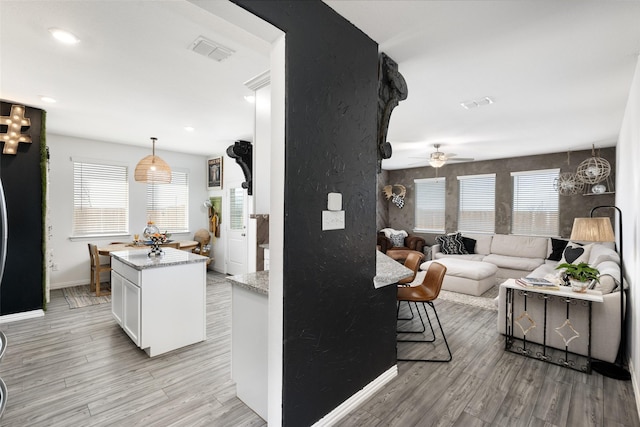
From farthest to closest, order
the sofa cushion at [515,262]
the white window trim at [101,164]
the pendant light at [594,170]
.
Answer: the sofa cushion at [515,262]
the white window trim at [101,164]
the pendant light at [594,170]

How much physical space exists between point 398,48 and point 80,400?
11.7ft

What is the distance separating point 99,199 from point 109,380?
168 inches

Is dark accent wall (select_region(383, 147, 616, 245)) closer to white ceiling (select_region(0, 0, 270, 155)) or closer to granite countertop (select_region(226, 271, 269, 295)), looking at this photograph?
white ceiling (select_region(0, 0, 270, 155))

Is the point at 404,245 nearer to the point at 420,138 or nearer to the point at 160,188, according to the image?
the point at 420,138

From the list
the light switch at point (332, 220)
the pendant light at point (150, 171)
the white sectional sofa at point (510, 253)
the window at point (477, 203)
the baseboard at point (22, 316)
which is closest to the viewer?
the light switch at point (332, 220)

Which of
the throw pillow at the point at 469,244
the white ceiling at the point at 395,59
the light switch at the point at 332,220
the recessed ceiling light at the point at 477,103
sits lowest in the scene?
the throw pillow at the point at 469,244

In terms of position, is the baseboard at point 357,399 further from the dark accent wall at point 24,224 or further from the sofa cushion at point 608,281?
the dark accent wall at point 24,224

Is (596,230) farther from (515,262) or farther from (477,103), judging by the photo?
(515,262)

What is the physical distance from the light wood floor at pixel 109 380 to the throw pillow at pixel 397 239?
16.6ft

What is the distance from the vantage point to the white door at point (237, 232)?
6133mm

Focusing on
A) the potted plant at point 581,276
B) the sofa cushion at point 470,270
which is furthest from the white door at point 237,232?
the potted plant at point 581,276

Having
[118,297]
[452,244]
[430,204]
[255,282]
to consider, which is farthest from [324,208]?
[430,204]

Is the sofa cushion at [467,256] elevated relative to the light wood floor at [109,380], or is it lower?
elevated

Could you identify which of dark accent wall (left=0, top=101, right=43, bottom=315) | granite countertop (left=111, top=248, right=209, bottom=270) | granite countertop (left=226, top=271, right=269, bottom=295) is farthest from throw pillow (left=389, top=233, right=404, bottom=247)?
dark accent wall (left=0, top=101, right=43, bottom=315)
